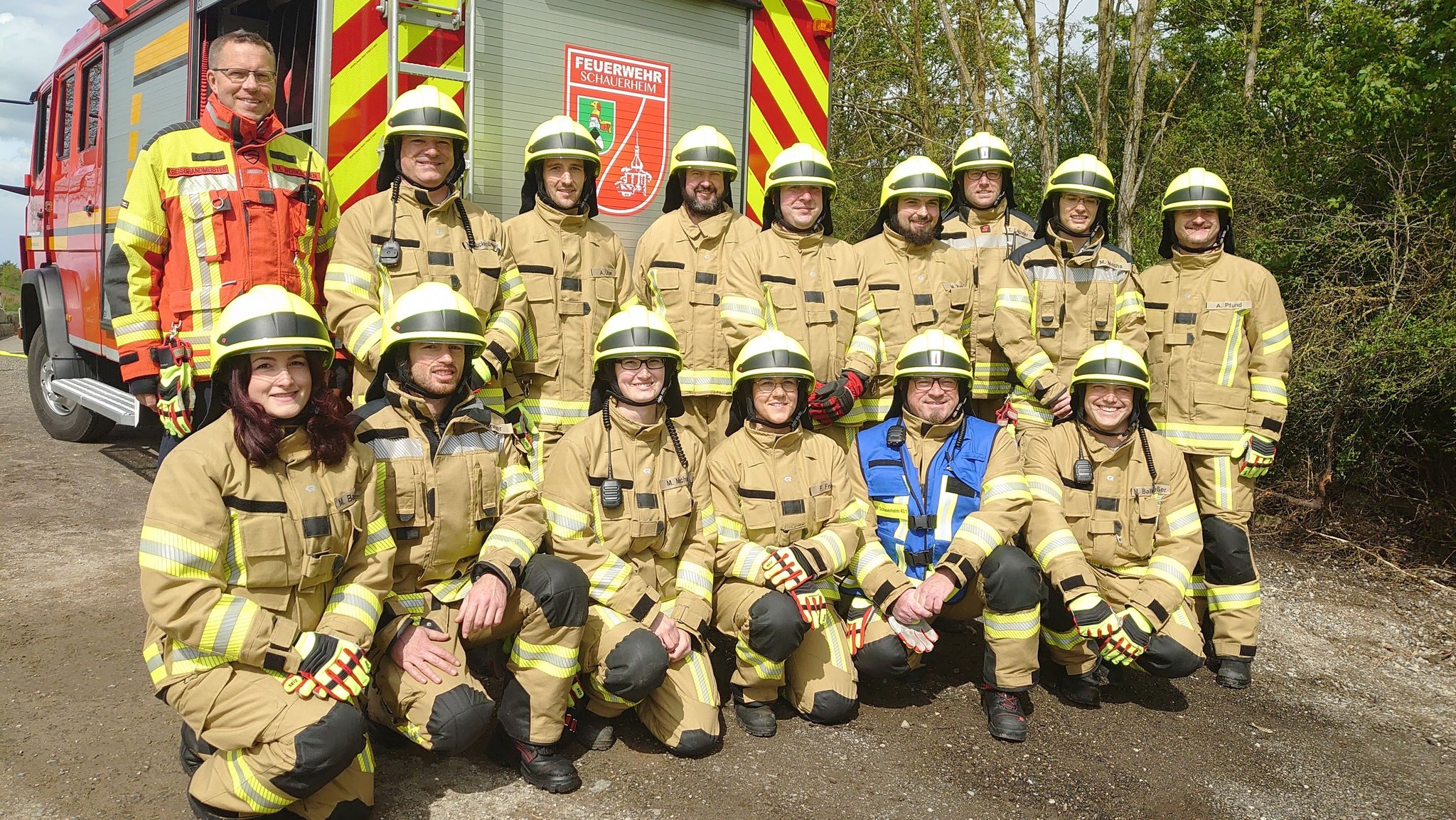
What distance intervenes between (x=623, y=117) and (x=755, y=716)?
2934 millimetres

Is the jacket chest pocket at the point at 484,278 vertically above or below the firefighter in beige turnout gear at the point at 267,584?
above

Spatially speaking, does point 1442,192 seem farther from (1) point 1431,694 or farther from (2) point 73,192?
(2) point 73,192

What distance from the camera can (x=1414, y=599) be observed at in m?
5.48

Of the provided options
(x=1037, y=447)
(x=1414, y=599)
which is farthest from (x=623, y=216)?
(x=1414, y=599)

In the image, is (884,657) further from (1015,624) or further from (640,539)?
(640,539)

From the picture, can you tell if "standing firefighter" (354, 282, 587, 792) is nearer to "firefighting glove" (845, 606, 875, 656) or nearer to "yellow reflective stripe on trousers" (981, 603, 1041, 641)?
"firefighting glove" (845, 606, 875, 656)

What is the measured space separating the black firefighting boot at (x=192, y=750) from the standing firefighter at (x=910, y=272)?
316 cm

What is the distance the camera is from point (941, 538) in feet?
13.9

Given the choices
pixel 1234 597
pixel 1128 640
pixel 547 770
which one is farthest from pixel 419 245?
pixel 1234 597

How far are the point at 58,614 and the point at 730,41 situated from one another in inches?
167

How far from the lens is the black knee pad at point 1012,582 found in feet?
12.8

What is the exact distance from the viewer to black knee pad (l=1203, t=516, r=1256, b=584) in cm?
457

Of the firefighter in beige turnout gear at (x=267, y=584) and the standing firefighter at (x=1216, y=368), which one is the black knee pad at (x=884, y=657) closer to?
the standing firefighter at (x=1216, y=368)

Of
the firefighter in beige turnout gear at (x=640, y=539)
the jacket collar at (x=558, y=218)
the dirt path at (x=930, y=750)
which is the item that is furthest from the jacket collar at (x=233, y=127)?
the dirt path at (x=930, y=750)
